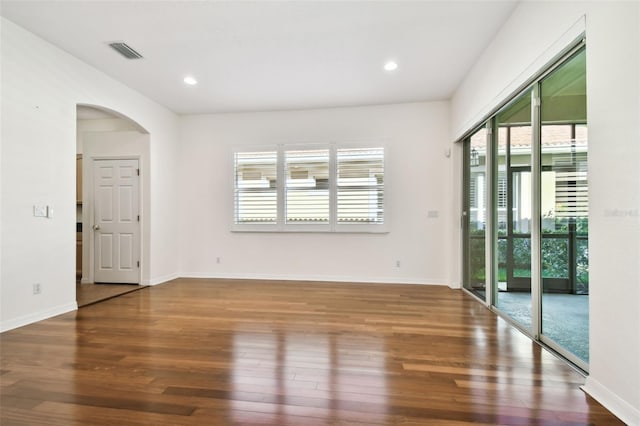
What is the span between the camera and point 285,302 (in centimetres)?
405

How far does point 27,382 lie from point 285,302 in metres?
2.51

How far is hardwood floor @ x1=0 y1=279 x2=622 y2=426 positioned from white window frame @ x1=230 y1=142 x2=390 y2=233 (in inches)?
74.0

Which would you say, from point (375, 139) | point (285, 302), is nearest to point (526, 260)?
point (285, 302)

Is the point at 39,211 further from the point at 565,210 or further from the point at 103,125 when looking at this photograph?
the point at 565,210

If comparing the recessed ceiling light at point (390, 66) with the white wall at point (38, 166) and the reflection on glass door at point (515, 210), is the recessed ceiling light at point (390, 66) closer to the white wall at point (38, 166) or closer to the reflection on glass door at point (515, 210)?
the reflection on glass door at point (515, 210)

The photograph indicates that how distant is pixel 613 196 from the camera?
1737 millimetres

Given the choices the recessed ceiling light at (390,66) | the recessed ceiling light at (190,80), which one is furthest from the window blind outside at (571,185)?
the recessed ceiling light at (190,80)

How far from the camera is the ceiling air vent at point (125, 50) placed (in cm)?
347

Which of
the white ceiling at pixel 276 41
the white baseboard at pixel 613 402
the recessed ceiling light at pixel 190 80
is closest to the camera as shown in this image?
the white baseboard at pixel 613 402

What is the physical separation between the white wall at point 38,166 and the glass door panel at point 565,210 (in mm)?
5148

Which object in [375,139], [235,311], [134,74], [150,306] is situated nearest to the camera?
[235,311]

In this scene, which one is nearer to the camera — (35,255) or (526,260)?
(526,260)

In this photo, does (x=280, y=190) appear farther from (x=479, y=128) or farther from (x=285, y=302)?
(x=479, y=128)

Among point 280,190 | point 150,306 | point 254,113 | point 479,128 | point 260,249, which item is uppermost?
point 254,113
